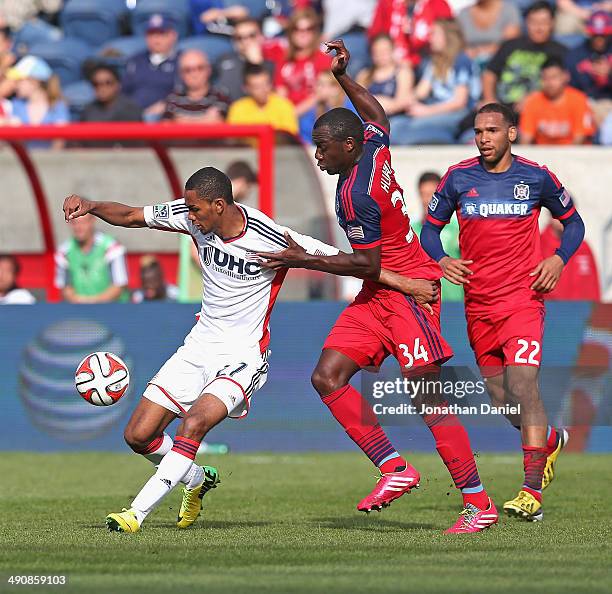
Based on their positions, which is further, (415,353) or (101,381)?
(101,381)

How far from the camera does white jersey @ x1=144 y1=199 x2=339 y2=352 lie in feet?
28.1

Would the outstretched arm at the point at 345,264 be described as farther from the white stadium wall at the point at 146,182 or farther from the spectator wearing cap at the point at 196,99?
the spectator wearing cap at the point at 196,99

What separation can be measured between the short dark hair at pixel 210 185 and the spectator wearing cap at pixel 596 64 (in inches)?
427

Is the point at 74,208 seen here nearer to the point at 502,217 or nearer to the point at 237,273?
the point at 237,273

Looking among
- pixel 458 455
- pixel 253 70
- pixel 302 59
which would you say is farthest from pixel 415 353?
pixel 302 59

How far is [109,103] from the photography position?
1800 cm

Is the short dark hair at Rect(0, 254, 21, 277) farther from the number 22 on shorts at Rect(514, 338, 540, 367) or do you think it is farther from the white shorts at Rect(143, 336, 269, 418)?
the number 22 on shorts at Rect(514, 338, 540, 367)

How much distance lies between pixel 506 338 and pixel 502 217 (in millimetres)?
806

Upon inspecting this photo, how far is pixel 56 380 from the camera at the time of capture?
14297 mm

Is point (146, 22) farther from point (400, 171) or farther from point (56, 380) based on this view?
point (56, 380)

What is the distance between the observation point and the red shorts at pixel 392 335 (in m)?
8.63

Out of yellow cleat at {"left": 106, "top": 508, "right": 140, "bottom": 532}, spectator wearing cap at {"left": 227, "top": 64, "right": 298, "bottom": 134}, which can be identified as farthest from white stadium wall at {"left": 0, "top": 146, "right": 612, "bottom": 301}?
yellow cleat at {"left": 106, "top": 508, "right": 140, "bottom": 532}

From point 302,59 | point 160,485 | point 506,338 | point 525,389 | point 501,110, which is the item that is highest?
point 501,110

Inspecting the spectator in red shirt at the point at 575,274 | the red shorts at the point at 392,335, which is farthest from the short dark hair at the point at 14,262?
the red shorts at the point at 392,335
